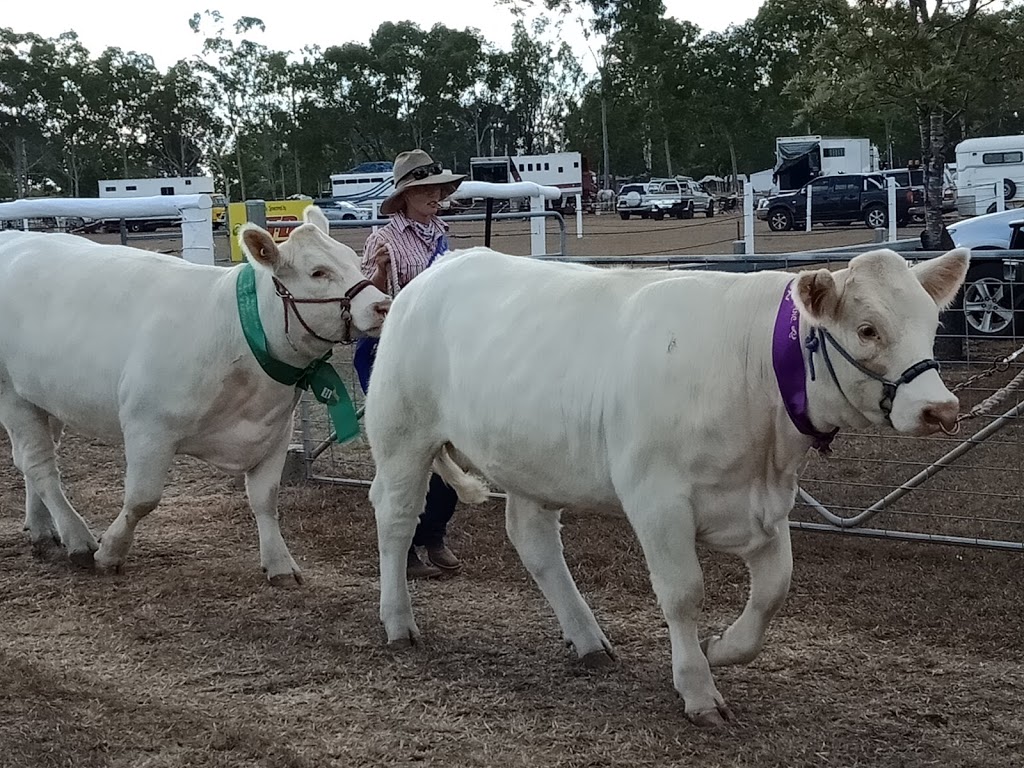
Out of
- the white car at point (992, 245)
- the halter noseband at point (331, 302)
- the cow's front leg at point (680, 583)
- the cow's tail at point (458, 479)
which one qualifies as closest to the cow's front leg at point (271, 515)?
the halter noseband at point (331, 302)

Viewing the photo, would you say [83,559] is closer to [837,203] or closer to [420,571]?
[420,571]

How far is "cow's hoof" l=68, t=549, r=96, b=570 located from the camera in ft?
19.2

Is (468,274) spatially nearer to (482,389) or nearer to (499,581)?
(482,389)

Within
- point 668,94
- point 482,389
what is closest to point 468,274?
point 482,389

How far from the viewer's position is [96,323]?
5.66 meters

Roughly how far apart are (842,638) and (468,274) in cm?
203

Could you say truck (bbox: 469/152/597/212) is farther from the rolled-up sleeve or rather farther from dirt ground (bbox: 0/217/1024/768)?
dirt ground (bbox: 0/217/1024/768)

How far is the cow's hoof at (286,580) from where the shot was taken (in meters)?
5.53

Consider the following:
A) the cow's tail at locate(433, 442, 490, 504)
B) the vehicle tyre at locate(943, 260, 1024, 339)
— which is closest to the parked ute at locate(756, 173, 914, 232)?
the vehicle tyre at locate(943, 260, 1024, 339)

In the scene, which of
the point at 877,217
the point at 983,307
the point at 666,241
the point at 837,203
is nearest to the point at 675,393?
the point at 983,307

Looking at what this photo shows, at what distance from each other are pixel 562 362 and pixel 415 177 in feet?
5.86

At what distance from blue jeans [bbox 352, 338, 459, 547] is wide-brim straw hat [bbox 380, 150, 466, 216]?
68 centimetres

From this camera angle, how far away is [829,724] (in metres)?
3.80

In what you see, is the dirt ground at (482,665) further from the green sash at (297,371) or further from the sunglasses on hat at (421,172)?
the sunglasses on hat at (421,172)
